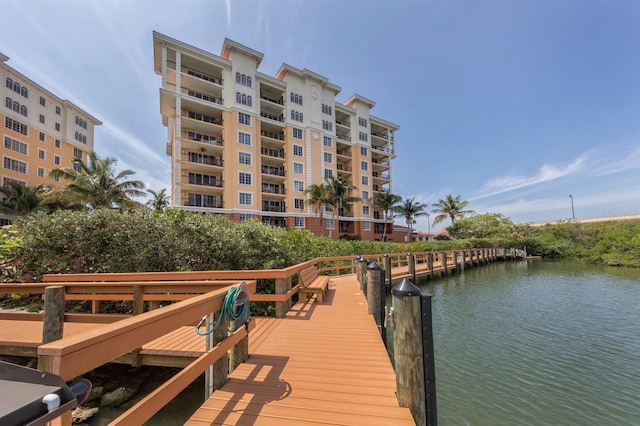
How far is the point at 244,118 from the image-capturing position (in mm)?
29062

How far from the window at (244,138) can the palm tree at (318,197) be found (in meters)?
8.21

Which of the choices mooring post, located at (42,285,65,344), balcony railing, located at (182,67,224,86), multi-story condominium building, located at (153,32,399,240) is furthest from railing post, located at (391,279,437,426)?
balcony railing, located at (182,67,224,86)

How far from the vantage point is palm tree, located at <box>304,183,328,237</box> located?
3105cm

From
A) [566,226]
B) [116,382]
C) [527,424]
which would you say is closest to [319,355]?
[527,424]

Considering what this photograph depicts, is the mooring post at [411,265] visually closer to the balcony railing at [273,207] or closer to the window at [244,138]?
the balcony railing at [273,207]

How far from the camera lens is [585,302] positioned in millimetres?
10672

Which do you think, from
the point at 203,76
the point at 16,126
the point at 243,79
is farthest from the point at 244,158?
the point at 16,126

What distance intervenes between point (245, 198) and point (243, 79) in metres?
12.6

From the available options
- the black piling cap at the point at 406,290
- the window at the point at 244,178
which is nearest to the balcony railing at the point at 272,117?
the window at the point at 244,178

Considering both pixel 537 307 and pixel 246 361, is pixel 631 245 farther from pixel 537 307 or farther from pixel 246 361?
pixel 246 361

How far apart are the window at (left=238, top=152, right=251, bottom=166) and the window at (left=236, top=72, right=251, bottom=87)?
7.46 meters

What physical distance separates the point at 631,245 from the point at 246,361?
35.8 m

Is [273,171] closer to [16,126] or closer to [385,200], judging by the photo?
[385,200]

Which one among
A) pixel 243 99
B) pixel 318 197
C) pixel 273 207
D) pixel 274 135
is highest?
pixel 243 99
